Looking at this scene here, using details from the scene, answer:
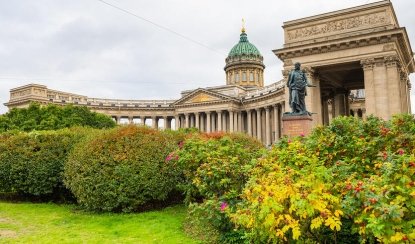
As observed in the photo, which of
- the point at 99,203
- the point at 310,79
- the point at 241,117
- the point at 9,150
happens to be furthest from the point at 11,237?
the point at 241,117

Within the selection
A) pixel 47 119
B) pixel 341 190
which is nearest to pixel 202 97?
pixel 47 119

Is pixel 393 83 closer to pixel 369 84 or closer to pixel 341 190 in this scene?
pixel 369 84

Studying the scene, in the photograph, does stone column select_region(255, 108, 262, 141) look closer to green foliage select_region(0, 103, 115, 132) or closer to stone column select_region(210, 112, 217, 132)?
stone column select_region(210, 112, 217, 132)

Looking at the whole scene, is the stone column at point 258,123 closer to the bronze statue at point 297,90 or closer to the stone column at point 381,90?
the stone column at point 381,90

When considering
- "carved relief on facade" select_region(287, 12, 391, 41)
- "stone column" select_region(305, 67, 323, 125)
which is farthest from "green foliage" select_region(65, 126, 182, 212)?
"carved relief on facade" select_region(287, 12, 391, 41)

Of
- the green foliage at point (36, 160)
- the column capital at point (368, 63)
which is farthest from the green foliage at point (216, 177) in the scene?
the column capital at point (368, 63)

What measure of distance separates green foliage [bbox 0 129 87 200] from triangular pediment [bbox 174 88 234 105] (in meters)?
55.7

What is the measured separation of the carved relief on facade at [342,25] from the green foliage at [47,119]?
27.7 meters

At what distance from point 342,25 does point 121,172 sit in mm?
26341

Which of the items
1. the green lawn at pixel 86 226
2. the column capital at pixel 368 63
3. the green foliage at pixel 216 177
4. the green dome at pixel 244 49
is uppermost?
the green dome at pixel 244 49

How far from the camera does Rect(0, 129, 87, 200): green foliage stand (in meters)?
16.8

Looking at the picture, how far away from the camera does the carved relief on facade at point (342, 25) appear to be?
31.0 meters

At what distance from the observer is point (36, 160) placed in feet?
55.5

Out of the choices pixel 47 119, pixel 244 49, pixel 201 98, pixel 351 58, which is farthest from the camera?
pixel 244 49
